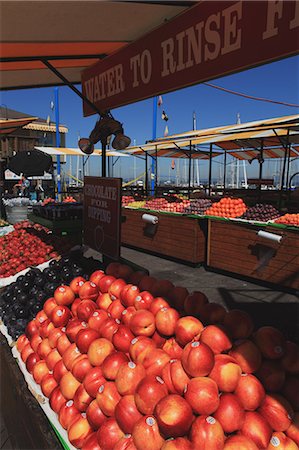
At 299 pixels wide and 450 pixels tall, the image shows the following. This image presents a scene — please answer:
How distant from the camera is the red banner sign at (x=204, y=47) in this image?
1616 mm

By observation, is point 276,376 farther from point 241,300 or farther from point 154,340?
point 241,300

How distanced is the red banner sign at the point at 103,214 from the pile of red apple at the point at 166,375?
883 mm

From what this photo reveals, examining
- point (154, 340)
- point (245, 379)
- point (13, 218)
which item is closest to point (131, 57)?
point (154, 340)

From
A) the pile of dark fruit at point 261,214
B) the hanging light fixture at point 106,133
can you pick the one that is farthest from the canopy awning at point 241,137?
the hanging light fixture at point 106,133

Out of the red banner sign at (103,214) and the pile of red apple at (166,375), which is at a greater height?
the red banner sign at (103,214)

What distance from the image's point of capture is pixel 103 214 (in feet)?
12.2

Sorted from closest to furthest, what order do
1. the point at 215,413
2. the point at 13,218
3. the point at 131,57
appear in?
the point at 215,413 < the point at 131,57 < the point at 13,218

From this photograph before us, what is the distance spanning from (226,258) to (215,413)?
19.2 feet

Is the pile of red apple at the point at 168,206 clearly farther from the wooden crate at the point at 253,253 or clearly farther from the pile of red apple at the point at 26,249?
the pile of red apple at the point at 26,249

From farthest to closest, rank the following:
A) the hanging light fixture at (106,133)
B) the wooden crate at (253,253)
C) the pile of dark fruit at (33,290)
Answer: the wooden crate at (253,253) < the hanging light fixture at (106,133) < the pile of dark fruit at (33,290)

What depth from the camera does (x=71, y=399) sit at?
2225 millimetres

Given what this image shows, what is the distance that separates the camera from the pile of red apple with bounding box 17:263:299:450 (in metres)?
1.65

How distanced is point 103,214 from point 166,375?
2.18 metres

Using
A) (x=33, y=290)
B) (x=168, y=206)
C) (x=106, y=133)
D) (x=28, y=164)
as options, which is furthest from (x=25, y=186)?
(x=33, y=290)
